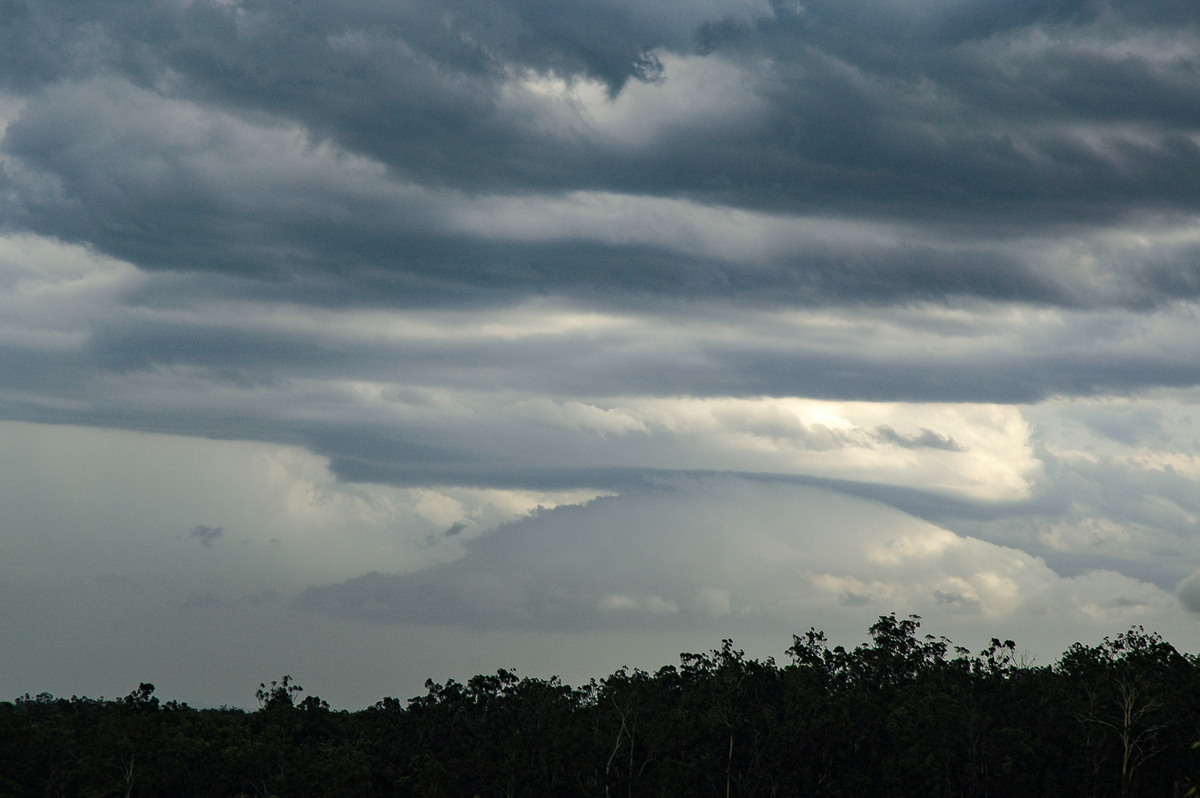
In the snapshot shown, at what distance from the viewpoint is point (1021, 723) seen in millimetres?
95938

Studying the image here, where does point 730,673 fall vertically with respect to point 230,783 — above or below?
above

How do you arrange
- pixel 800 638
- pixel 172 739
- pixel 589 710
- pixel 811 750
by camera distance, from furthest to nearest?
pixel 800 638 → pixel 589 710 → pixel 811 750 → pixel 172 739

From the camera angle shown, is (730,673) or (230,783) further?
(730,673)

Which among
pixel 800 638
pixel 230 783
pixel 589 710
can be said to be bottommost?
pixel 230 783

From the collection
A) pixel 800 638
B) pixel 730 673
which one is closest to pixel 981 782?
pixel 730 673

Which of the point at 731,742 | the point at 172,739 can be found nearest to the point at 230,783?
the point at 172,739

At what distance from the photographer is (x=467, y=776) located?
92.4 m

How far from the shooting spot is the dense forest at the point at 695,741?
289ft

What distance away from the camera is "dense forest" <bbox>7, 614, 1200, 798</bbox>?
88.1m

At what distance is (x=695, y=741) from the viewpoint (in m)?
97.8

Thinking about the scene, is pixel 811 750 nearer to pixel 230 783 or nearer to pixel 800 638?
pixel 800 638

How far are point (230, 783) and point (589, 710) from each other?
2853cm

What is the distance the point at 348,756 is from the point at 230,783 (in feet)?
26.5

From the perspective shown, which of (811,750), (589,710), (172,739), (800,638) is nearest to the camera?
(172,739)
